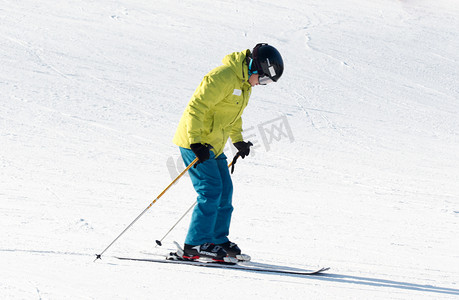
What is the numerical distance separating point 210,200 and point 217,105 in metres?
0.70

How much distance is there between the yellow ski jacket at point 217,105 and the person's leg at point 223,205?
0.12 m

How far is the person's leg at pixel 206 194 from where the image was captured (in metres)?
3.83

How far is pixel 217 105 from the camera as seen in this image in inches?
150

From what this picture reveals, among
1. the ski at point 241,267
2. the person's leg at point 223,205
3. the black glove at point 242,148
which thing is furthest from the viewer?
the black glove at point 242,148

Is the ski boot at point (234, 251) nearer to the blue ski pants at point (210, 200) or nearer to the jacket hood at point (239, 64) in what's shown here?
the blue ski pants at point (210, 200)

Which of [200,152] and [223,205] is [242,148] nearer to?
[223,205]

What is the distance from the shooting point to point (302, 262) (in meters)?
4.01

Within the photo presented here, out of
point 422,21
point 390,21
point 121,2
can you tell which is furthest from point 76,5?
point 422,21

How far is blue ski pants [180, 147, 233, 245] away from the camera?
383 centimetres

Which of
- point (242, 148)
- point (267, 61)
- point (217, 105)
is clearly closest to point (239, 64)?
point (267, 61)

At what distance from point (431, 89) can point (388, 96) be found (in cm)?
144

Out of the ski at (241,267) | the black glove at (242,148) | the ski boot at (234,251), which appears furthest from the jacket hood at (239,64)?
the ski at (241,267)

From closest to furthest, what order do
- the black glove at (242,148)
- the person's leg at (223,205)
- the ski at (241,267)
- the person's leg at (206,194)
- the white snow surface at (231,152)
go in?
the white snow surface at (231,152)
the ski at (241,267)
the person's leg at (206,194)
the person's leg at (223,205)
the black glove at (242,148)

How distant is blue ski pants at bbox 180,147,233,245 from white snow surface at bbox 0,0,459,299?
0.33 metres
